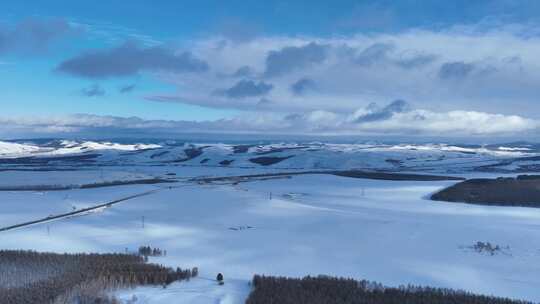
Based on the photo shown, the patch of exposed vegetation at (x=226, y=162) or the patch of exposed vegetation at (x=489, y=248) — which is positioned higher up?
the patch of exposed vegetation at (x=226, y=162)

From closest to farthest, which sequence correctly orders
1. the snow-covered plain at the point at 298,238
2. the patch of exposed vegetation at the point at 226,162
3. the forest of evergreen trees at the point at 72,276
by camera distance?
1. the forest of evergreen trees at the point at 72,276
2. the snow-covered plain at the point at 298,238
3. the patch of exposed vegetation at the point at 226,162

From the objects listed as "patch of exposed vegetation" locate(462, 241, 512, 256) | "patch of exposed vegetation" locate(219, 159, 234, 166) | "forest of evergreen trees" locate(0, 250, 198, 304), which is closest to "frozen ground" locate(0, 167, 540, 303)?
"patch of exposed vegetation" locate(462, 241, 512, 256)

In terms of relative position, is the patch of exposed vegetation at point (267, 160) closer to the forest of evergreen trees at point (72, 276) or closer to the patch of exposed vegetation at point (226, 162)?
the patch of exposed vegetation at point (226, 162)

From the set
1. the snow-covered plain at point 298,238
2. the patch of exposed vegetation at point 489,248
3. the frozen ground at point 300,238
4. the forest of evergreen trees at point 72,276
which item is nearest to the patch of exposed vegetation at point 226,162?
the snow-covered plain at point 298,238

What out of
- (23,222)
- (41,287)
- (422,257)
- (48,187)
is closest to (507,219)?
(422,257)

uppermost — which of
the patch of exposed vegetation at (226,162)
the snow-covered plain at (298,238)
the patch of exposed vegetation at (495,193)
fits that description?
the patch of exposed vegetation at (226,162)

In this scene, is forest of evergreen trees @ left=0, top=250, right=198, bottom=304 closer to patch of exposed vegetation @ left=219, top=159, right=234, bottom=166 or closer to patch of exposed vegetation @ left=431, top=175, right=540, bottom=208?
patch of exposed vegetation @ left=431, top=175, right=540, bottom=208

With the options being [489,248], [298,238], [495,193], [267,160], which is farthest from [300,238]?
[267,160]
